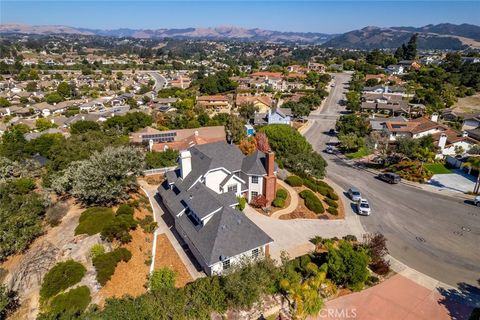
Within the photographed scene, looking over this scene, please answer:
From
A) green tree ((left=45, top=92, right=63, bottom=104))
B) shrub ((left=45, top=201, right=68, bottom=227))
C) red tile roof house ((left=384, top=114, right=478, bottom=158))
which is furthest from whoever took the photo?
green tree ((left=45, top=92, right=63, bottom=104))

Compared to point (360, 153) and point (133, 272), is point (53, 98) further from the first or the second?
point (360, 153)

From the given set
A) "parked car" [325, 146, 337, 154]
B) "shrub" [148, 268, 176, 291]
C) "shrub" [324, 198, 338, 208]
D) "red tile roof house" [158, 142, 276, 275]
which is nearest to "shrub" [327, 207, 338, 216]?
"shrub" [324, 198, 338, 208]

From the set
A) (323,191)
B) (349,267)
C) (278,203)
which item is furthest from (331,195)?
(349,267)

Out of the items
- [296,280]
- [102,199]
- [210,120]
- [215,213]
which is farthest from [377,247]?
[210,120]

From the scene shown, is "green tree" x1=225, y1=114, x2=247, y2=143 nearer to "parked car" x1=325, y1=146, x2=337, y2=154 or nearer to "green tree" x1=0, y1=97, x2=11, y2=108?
"parked car" x1=325, y1=146, x2=337, y2=154

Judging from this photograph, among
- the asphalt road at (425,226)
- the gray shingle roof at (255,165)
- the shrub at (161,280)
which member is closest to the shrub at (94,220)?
the shrub at (161,280)
